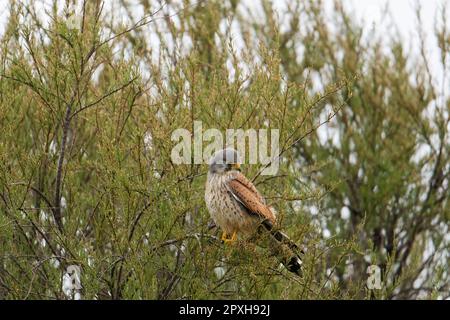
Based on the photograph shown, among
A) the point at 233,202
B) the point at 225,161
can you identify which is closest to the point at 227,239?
the point at 233,202

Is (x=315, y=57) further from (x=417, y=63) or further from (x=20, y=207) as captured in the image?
(x=20, y=207)

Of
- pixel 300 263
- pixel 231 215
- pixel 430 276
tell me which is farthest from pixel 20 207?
pixel 430 276

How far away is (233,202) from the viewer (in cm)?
699

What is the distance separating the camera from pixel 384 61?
496 inches

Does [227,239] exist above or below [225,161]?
below

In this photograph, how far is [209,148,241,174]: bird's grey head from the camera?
7.03 m

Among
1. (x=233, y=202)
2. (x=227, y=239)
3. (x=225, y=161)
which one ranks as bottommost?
(x=227, y=239)

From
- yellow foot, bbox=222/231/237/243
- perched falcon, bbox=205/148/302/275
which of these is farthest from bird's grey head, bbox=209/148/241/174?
yellow foot, bbox=222/231/237/243

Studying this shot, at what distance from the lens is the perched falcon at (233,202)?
693 centimetres

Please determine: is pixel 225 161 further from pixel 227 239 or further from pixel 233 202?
pixel 227 239

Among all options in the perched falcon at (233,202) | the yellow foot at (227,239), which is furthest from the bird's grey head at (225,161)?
the yellow foot at (227,239)

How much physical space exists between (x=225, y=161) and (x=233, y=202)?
29 centimetres

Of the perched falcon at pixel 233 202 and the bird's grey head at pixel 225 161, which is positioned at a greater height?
the bird's grey head at pixel 225 161

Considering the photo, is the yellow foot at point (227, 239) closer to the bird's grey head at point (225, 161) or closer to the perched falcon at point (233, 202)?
Answer: the perched falcon at point (233, 202)
